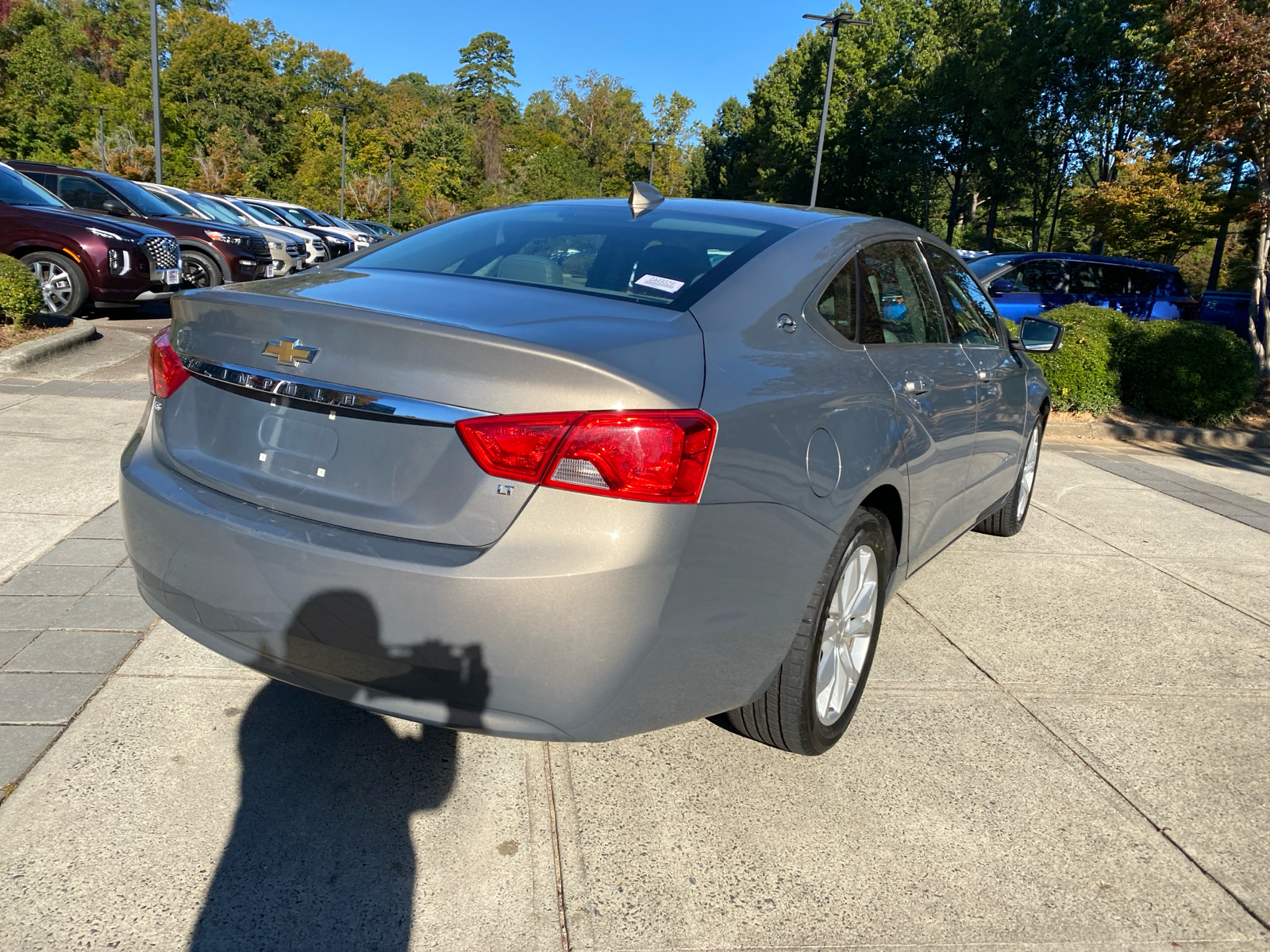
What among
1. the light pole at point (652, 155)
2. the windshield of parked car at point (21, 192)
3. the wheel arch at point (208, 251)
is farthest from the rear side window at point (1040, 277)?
the light pole at point (652, 155)

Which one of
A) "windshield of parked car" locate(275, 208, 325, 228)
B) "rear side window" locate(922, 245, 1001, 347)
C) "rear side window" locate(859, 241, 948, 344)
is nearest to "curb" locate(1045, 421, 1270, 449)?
"rear side window" locate(922, 245, 1001, 347)

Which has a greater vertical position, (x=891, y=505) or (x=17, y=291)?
(x=891, y=505)

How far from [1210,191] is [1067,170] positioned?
1740 centimetres

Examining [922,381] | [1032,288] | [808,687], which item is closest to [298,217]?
[1032,288]

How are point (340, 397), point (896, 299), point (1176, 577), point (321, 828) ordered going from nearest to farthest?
point (340, 397), point (321, 828), point (896, 299), point (1176, 577)

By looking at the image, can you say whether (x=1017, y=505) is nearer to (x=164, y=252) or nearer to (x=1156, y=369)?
(x=1156, y=369)

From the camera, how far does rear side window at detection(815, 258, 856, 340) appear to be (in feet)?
9.66

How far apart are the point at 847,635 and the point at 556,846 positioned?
1115mm

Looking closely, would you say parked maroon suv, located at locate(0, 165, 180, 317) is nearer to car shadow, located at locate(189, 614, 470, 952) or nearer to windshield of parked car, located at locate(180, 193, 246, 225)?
windshield of parked car, located at locate(180, 193, 246, 225)

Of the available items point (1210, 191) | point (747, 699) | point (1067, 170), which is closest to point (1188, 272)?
point (1067, 170)

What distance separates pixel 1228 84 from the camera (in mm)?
11688

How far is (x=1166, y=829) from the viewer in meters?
2.87

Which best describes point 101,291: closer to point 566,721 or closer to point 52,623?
point 52,623

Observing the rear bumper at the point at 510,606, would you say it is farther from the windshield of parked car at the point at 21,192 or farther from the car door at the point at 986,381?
the windshield of parked car at the point at 21,192
